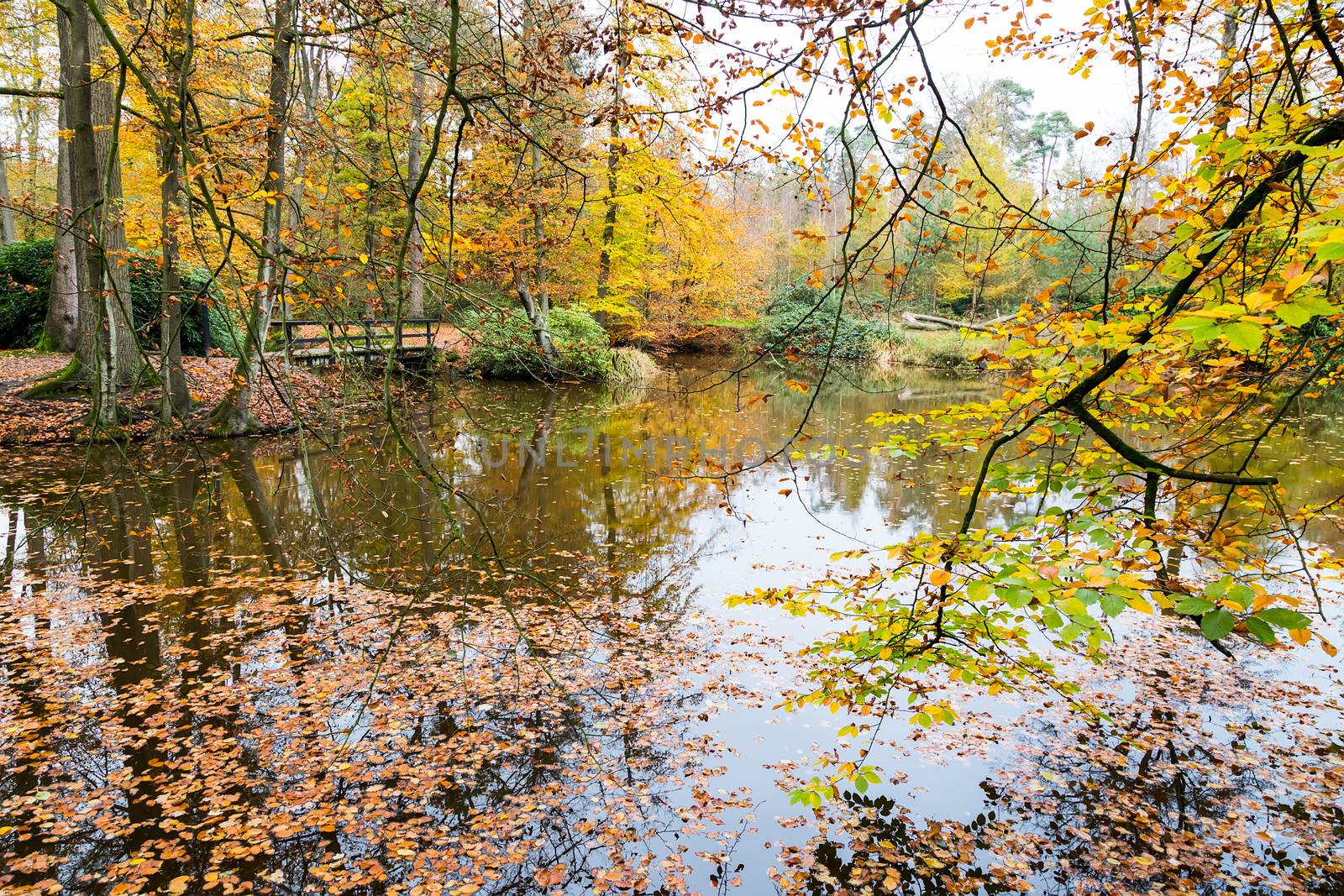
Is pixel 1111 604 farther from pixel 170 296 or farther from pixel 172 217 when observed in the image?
pixel 172 217

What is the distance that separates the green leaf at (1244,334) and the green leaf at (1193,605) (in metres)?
0.62

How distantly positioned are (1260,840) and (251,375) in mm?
4701

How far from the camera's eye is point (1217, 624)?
5.49 feet

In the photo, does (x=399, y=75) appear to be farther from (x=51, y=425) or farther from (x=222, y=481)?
(x=51, y=425)

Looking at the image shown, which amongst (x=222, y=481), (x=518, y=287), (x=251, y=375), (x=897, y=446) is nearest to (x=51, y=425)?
(x=222, y=481)

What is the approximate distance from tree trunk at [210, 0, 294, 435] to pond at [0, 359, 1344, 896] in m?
0.69

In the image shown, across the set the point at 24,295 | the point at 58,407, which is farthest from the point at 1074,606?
the point at 24,295

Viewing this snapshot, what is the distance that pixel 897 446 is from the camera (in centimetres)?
310

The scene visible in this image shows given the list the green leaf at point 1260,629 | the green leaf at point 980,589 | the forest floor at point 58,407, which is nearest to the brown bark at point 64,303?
the forest floor at point 58,407

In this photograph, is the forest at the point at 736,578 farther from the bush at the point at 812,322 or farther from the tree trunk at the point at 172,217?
the bush at the point at 812,322

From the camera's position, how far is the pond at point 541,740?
319cm

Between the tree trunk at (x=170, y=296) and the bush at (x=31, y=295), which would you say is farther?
the bush at (x=31, y=295)

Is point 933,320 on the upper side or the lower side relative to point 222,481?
upper

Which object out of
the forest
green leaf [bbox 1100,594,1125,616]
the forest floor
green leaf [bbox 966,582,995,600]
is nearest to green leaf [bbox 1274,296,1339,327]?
the forest
